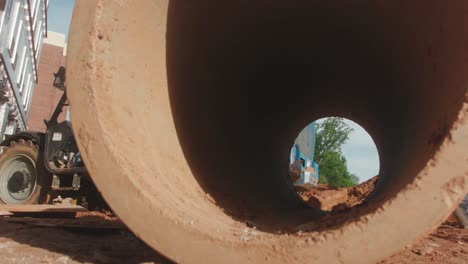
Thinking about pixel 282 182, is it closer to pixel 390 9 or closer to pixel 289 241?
pixel 390 9

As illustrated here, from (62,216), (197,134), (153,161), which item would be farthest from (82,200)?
(153,161)

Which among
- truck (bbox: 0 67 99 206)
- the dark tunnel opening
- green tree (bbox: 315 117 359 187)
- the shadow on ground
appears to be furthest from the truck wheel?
green tree (bbox: 315 117 359 187)

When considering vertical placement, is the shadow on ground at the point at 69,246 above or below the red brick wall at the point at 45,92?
below

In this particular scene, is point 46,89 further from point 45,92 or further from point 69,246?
point 69,246

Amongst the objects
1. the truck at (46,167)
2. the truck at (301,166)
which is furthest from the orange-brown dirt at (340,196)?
the truck at (46,167)

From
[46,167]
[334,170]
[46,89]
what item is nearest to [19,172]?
[46,167]

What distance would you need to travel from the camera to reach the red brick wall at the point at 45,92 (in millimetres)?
21234

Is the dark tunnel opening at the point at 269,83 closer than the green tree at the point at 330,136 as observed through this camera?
Yes

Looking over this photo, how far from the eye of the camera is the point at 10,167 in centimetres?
545

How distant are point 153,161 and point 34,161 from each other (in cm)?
357

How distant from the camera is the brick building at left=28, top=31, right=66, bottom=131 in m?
21.2

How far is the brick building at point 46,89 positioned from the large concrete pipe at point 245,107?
1860 cm

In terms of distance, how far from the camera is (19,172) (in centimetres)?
541

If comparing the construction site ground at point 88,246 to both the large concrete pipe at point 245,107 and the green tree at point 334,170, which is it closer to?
the large concrete pipe at point 245,107
